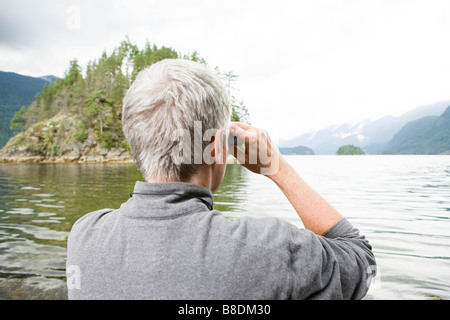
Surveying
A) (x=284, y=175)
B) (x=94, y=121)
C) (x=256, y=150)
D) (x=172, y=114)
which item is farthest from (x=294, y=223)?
(x=94, y=121)

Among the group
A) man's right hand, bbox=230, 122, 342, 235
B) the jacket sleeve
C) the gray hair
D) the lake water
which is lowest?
the lake water

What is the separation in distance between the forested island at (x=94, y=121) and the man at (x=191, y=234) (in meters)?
56.0

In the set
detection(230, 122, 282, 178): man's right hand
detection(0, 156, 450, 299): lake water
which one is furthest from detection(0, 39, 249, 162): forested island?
detection(230, 122, 282, 178): man's right hand

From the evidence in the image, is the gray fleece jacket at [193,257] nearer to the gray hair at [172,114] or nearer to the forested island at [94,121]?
the gray hair at [172,114]

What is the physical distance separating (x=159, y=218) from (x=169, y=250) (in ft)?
0.46

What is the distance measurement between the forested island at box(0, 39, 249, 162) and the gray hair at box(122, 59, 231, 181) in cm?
5596

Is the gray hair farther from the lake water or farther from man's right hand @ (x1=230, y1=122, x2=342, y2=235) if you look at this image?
the lake water

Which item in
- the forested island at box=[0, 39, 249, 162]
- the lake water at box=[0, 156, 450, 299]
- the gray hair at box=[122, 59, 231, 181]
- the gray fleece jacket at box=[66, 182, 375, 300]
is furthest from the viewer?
the forested island at box=[0, 39, 249, 162]

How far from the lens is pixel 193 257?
1.11 m

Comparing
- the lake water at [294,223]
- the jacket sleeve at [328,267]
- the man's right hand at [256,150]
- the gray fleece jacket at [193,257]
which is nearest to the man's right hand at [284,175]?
the man's right hand at [256,150]

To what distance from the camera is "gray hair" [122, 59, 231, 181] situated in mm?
1324

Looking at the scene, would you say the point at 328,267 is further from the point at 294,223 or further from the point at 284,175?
the point at 294,223
